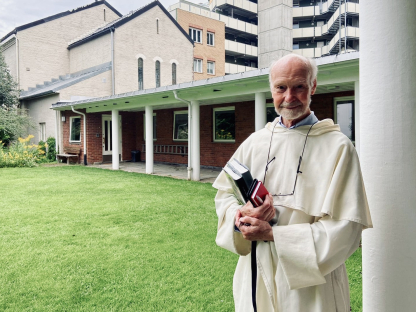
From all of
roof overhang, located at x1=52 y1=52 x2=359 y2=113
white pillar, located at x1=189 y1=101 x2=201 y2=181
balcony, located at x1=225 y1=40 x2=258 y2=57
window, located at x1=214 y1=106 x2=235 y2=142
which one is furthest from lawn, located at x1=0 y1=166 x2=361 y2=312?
balcony, located at x1=225 y1=40 x2=258 y2=57

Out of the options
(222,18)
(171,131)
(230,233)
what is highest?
(222,18)

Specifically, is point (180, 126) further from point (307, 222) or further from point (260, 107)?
point (307, 222)

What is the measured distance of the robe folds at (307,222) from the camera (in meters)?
1.29

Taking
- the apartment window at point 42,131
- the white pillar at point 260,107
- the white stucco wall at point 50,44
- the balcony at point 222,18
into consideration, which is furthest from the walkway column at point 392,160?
the balcony at point 222,18

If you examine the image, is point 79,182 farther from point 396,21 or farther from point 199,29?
point 199,29

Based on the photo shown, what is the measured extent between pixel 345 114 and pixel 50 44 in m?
20.6

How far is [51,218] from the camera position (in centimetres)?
614

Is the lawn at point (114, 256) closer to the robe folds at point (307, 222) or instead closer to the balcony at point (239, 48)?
the robe folds at point (307, 222)

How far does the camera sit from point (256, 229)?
135cm

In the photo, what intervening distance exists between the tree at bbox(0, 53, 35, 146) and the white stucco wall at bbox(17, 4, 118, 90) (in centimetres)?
127

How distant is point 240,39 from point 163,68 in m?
19.8

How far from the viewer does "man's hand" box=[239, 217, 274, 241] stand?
1.34 meters

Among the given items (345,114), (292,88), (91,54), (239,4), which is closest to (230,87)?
(345,114)

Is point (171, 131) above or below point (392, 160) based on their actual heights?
above
